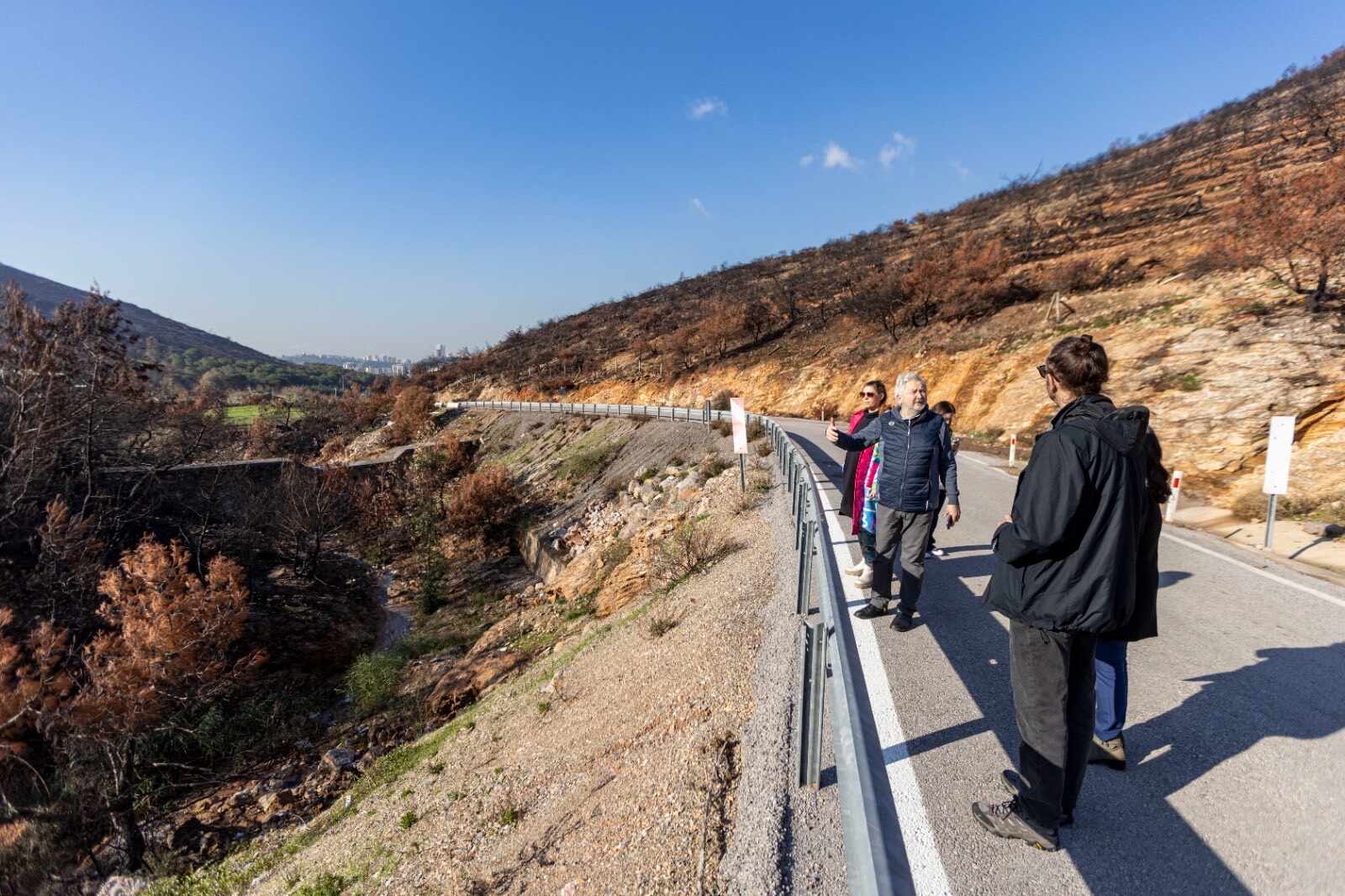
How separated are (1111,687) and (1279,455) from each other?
6680mm

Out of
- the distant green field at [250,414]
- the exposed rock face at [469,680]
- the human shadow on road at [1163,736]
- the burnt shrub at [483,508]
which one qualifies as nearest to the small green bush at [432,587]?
the burnt shrub at [483,508]

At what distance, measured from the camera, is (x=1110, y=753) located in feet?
9.21

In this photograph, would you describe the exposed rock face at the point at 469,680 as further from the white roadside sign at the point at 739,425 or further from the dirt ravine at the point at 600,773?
the white roadside sign at the point at 739,425

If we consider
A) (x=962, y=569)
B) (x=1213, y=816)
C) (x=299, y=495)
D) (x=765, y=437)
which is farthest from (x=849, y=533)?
(x=299, y=495)

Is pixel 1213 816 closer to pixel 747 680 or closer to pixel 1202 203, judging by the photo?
pixel 747 680

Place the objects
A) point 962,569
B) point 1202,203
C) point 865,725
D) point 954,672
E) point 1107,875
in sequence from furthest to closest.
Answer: point 1202,203 → point 962,569 → point 954,672 → point 1107,875 → point 865,725

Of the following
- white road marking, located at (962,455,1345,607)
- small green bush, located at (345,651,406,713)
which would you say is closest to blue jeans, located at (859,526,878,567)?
white road marking, located at (962,455,1345,607)

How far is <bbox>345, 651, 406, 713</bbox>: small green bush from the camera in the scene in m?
10.1

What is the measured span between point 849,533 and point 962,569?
61.3 inches

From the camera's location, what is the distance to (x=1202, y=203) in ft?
83.5

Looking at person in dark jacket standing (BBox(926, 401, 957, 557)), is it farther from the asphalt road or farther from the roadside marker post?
the roadside marker post

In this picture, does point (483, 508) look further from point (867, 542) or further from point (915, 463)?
point (915, 463)

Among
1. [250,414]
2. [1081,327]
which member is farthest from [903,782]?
[250,414]

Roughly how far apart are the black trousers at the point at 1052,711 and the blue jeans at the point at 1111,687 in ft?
2.04
